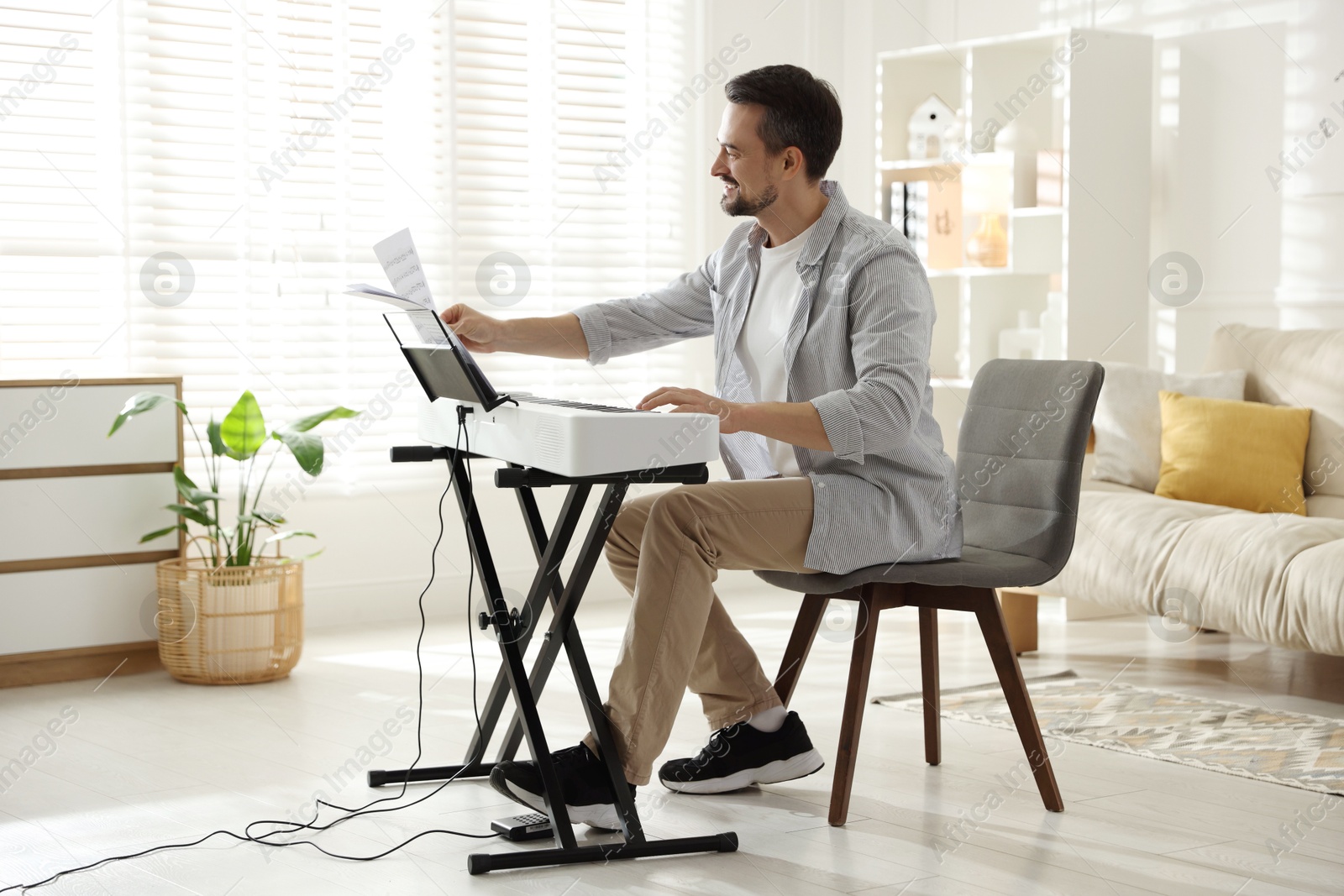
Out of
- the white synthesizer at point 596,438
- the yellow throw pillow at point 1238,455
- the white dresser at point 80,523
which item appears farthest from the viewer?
the yellow throw pillow at point 1238,455

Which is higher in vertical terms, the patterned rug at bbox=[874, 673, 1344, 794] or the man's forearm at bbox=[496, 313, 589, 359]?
the man's forearm at bbox=[496, 313, 589, 359]

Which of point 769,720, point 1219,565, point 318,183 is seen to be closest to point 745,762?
point 769,720

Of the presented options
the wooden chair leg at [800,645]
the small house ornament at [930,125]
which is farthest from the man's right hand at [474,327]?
the small house ornament at [930,125]

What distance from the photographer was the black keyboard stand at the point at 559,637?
207 centimetres

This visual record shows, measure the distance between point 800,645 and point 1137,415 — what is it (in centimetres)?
170

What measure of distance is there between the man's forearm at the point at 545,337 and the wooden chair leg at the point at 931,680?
2.60 ft

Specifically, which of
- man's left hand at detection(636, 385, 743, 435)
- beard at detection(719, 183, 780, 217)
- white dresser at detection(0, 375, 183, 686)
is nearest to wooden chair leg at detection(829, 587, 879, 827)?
man's left hand at detection(636, 385, 743, 435)

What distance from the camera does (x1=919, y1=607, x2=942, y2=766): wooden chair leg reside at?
2631mm

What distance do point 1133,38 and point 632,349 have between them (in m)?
2.43

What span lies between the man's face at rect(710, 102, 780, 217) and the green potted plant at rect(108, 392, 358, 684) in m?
1.47

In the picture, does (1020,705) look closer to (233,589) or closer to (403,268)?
(403,268)

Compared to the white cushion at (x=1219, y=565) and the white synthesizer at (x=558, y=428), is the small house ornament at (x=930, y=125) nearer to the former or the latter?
the white cushion at (x=1219, y=565)

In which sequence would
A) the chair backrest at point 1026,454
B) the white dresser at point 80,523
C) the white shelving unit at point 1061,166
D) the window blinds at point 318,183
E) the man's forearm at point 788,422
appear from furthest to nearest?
the white shelving unit at point 1061,166
the window blinds at point 318,183
the white dresser at point 80,523
the chair backrest at point 1026,454
the man's forearm at point 788,422

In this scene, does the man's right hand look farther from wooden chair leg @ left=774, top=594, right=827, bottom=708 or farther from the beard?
wooden chair leg @ left=774, top=594, right=827, bottom=708
